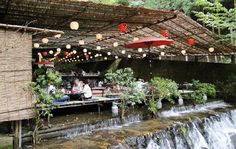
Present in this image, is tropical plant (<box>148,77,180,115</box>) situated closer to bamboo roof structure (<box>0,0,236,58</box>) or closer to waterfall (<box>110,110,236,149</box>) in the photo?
waterfall (<box>110,110,236,149</box>)

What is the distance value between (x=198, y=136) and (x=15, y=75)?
260 inches

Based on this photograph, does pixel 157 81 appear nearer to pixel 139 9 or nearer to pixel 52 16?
pixel 139 9

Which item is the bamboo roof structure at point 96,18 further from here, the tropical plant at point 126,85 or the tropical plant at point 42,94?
the tropical plant at point 126,85

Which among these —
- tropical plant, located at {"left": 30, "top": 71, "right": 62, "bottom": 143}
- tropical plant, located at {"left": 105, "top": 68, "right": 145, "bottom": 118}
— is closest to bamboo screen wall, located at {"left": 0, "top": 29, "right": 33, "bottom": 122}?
tropical plant, located at {"left": 30, "top": 71, "right": 62, "bottom": 143}

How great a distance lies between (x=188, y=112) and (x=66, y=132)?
6.05 m

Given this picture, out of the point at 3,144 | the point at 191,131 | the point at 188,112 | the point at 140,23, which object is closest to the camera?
the point at 3,144

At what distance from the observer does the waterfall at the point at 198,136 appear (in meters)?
7.38

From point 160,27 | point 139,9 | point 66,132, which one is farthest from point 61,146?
point 160,27

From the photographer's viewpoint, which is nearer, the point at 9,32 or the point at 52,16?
the point at 9,32

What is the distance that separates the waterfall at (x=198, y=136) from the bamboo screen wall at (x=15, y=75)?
10.1 feet

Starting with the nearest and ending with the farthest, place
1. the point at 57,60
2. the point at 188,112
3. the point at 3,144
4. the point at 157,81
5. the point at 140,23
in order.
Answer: the point at 3,144 → the point at 140,23 → the point at 157,81 → the point at 188,112 → the point at 57,60

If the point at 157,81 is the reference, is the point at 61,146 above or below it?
below

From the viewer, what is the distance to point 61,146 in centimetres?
654

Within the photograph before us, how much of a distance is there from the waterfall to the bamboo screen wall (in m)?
3.06
